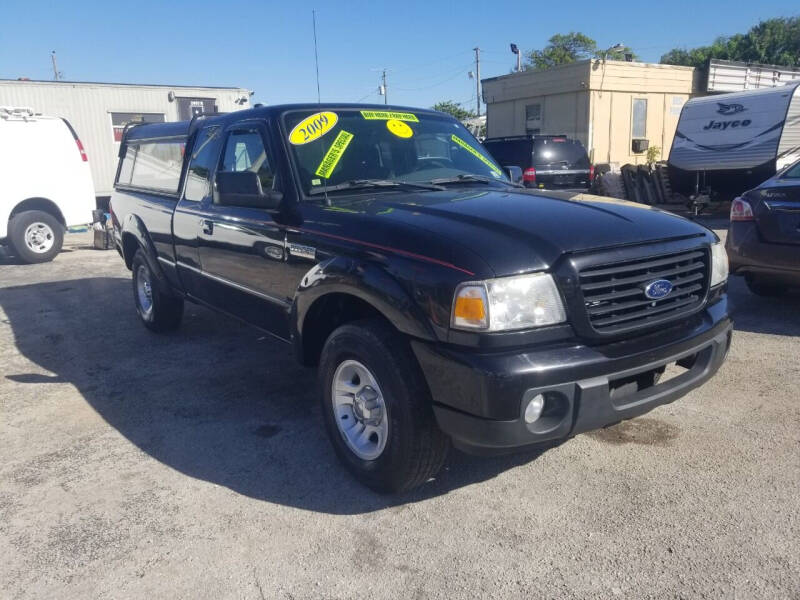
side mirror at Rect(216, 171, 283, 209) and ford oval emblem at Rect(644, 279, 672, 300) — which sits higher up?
side mirror at Rect(216, 171, 283, 209)

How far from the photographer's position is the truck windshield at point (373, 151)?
12.5 feet

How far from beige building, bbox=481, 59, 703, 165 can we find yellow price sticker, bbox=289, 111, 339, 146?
17634mm

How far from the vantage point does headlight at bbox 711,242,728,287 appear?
3229mm

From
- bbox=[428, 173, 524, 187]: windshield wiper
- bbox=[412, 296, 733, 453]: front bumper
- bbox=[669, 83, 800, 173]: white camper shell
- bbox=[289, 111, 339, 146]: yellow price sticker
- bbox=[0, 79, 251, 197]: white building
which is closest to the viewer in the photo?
bbox=[412, 296, 733, 453]: front bumper

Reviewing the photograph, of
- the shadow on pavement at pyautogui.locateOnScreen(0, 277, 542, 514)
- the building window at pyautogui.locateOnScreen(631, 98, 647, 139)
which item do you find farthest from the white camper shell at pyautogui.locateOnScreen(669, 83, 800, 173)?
the shadow on pavement at pyautogui.locateOnScreen(0, 277, 542, 514)

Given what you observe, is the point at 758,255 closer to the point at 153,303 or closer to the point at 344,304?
the point at 344,304

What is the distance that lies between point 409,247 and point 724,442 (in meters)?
2.14

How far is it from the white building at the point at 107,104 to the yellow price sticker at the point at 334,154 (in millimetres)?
13319

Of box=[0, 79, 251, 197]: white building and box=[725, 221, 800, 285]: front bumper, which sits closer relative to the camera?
box=[725, 221, 800, 285]: front bumper

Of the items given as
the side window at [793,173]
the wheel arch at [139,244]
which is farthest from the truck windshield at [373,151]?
the side window at [793,173]

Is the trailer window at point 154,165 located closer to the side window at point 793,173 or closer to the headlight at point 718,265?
the headlight at point 718,265

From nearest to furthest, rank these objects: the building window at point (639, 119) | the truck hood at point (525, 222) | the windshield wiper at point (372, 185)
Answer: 1. the truck hood at point (525, 222)
2. the windshield wiper at point (372, 185)
3. the building window at point (639, 119)

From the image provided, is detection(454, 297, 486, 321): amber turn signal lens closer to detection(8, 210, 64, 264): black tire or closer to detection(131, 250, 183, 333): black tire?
detection(131, 250, 183, 333): black tire

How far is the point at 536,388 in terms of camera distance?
100 inches
